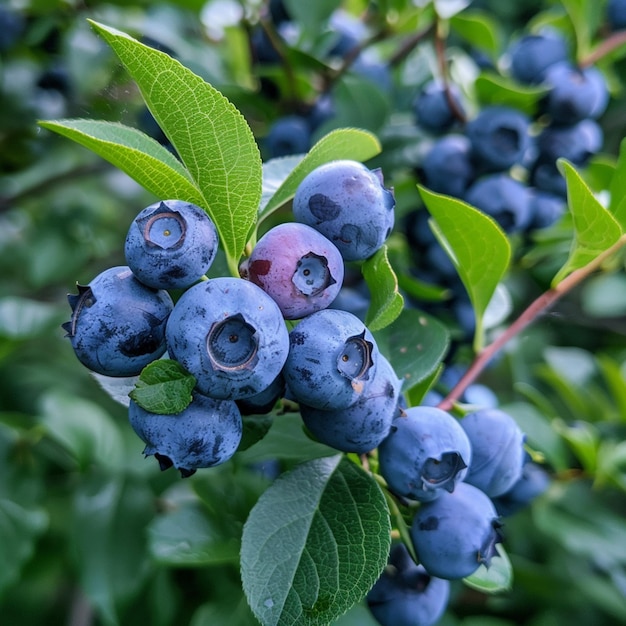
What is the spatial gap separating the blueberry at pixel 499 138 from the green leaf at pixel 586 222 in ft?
1.24

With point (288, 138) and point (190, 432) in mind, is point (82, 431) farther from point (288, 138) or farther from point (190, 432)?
point (190, 432)

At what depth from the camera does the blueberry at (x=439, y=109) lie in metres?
1.50

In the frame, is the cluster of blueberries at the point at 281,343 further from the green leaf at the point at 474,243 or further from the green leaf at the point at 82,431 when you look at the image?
the green leaf at the point at 82,431

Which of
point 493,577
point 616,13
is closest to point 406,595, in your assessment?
point 493,577

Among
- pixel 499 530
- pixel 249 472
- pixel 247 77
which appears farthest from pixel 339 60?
pixel 499 530

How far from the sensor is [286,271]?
0.70m

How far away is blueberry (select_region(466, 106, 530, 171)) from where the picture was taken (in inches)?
53.8

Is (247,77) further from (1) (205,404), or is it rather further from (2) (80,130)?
(1) (205,404)

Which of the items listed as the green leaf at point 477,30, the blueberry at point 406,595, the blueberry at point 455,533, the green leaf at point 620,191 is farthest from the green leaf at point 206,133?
the green leaf at point 477,30

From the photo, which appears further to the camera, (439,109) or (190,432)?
(439,109)

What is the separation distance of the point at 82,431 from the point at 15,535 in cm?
25

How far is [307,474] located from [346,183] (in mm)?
376

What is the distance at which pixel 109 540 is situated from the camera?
1.47 m

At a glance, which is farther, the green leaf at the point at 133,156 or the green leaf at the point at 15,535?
the green leaf at the point at 15,535
